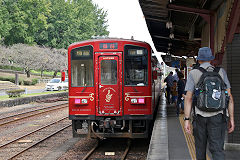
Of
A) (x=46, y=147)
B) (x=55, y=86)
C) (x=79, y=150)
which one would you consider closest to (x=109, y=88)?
(x=79, y=150)

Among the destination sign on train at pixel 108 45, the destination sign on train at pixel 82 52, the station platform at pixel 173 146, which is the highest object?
the destination sign on train at pixel 108 45

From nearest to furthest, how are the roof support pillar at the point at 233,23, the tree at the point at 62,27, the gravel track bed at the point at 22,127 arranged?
the roof support pillar at the point at 233,23, the gravel track bed at the point at 22,127, the tree at the point at 62,27

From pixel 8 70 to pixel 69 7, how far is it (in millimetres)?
16453

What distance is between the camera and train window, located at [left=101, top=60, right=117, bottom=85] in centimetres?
898

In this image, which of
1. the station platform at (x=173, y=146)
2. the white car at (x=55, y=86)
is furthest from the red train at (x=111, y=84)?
the white car at (x=55, y=86)

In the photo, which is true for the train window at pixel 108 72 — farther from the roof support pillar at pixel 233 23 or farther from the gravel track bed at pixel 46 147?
the roof support pillar at pixel 233 23

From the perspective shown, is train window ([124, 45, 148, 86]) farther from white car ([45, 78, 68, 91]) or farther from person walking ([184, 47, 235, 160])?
white car ([45, 78, 68, 91])

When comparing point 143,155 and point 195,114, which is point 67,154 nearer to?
point 143,155

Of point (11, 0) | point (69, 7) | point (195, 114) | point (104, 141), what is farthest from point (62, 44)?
point (195, 114)

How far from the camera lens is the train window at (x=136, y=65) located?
9.04m

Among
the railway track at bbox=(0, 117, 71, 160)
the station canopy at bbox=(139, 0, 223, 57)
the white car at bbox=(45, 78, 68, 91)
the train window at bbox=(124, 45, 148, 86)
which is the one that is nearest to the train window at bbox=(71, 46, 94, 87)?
the train window at bbox=(124, 45, 148, 86)

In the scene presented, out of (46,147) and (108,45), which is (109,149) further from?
(108,45)

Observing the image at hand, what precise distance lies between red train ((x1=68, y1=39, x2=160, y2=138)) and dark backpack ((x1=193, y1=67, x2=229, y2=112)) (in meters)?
4.86

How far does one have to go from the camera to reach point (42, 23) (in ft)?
190
